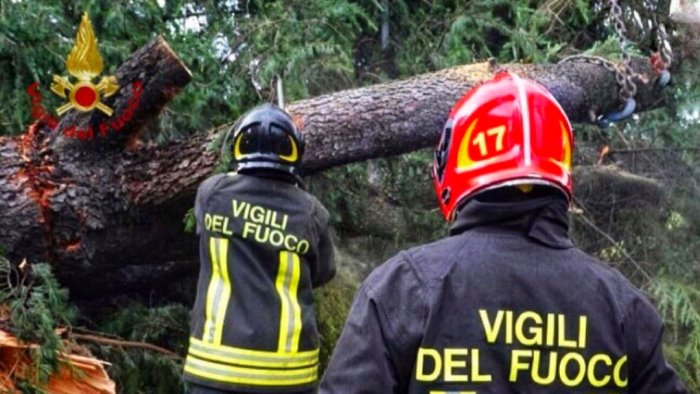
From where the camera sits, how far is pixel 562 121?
1894mm

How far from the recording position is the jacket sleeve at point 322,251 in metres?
3.56

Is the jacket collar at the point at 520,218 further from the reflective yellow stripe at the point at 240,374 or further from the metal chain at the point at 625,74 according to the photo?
the metal chain at the point at 625,74

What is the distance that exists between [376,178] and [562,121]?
3.57 metres

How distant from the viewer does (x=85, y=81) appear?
161 inches

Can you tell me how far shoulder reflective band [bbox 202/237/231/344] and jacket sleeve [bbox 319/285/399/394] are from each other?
163 centimetres

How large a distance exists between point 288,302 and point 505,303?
1.76 metres

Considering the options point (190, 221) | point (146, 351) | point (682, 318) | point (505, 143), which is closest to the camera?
point (505, 143)

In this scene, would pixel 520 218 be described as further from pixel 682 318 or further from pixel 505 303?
pixel 682 318

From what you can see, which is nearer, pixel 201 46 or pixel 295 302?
pixel 295 302

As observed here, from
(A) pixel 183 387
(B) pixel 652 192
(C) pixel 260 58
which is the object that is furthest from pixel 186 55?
(B) pixel 652 192

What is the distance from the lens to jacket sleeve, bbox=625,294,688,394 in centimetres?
179

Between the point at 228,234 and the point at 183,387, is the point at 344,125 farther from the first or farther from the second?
the point at 183,387

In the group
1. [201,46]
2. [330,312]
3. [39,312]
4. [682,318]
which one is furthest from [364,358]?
[682,318]

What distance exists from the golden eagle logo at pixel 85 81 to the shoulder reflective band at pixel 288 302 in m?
1.21
